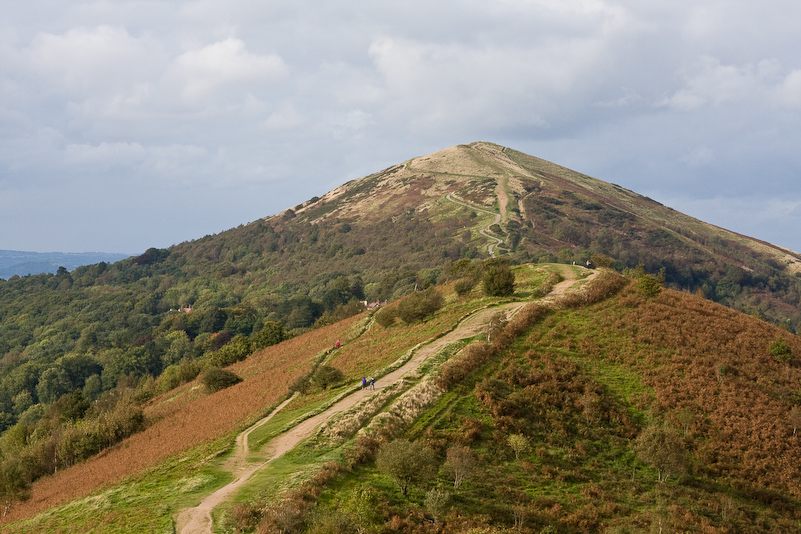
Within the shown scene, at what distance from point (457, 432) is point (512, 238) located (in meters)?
142

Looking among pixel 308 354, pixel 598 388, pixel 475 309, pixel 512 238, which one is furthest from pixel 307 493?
pixel 512 238

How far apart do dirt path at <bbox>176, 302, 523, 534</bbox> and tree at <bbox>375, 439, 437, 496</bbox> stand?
718cm

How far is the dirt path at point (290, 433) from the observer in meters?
21.8

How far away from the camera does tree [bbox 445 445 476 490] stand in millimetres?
24234

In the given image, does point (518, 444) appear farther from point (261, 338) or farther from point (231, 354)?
point (261, 338)

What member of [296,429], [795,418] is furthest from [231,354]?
[795,418]

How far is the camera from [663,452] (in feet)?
91.3

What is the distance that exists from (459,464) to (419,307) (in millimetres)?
27775

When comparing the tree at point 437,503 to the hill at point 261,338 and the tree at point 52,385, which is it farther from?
the tree at point 52,385

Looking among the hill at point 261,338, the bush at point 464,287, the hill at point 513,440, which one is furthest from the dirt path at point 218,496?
the bush at point 464,287

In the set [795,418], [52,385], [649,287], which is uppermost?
[649,287]

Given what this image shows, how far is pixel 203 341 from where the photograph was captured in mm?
131375

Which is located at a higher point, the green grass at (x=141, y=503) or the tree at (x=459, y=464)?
the tree at (x=459, y=464)

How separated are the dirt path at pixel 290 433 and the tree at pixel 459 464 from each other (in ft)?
28.5
